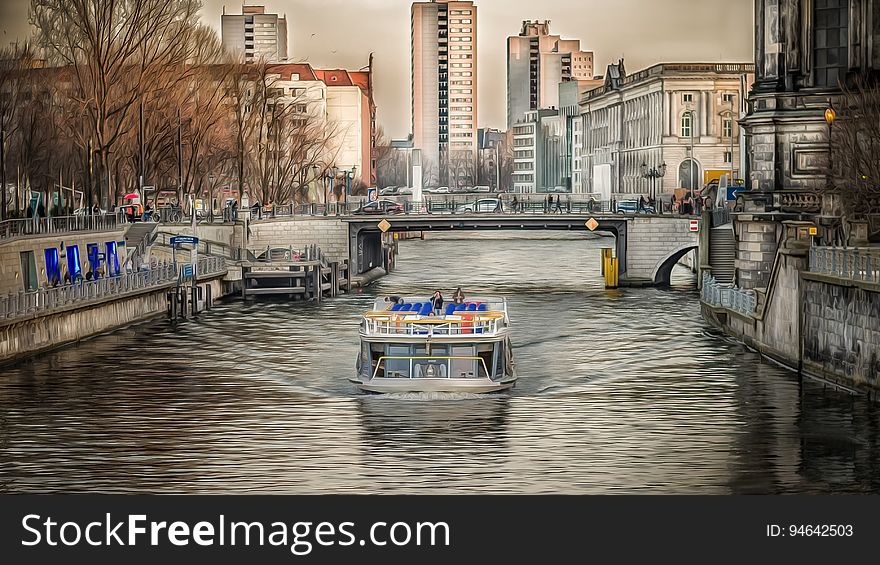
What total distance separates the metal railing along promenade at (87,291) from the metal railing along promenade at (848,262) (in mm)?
23860

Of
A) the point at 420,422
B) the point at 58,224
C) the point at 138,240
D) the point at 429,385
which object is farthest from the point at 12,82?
the point at 420,422

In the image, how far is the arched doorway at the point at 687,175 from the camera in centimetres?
15125

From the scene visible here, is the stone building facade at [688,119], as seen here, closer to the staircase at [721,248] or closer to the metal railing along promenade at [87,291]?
the staircase at [721,248]

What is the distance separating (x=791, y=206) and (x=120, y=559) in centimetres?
4509

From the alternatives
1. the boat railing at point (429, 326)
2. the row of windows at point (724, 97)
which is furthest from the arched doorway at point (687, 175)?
the boat railing at point (429, 326)

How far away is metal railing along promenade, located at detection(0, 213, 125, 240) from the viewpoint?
65.6 metres

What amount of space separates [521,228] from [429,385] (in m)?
49.6

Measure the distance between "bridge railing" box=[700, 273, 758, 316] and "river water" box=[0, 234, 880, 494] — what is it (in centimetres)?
146

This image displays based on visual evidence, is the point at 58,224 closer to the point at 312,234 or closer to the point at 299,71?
the point at 312,234

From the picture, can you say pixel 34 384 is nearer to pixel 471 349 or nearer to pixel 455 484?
pixel 471 349

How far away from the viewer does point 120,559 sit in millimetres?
29516

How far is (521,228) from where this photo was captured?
324 feet

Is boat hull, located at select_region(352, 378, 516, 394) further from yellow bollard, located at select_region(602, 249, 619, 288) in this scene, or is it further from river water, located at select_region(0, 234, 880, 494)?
yellow bollard, located at select_region(602, 249, 619, 288)

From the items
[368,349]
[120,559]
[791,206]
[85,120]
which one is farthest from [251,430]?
[85,120]
